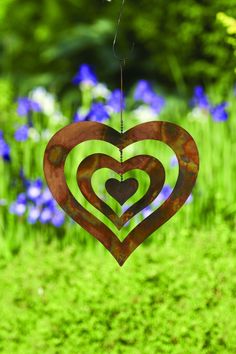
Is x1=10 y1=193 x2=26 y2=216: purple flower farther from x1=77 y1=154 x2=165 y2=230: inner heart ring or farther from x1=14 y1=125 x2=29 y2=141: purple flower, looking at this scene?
x1=77 y1=154 x2=165 y2=230: inner heart ring

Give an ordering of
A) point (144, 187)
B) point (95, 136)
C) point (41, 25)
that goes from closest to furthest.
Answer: point (95, 136)
point (144, 187)
point (41, 25)

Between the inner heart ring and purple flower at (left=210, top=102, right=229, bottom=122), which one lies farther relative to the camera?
purple flower at (left=210, top=102, right=229, bottom=122)

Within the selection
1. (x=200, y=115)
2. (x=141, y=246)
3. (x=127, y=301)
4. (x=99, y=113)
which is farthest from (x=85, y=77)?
(x=127, y=301)

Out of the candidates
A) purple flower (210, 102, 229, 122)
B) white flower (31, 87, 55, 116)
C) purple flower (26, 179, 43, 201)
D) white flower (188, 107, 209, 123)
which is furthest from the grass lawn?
white flower (31, 87, 55, 116)

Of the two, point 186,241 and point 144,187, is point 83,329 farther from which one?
point 144,187

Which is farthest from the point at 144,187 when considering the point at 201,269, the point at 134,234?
the point at 134,234

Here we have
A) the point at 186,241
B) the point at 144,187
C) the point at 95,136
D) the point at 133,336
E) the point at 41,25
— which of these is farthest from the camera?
the point at 41,25

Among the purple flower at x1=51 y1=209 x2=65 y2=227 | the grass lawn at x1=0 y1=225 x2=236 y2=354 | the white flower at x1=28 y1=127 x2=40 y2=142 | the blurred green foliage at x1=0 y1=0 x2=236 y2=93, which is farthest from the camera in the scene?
the blurred green foliage at x1=0 y1=0 x2=236 y2=93

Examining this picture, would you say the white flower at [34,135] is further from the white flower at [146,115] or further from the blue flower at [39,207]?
the white flower at [146,115]
